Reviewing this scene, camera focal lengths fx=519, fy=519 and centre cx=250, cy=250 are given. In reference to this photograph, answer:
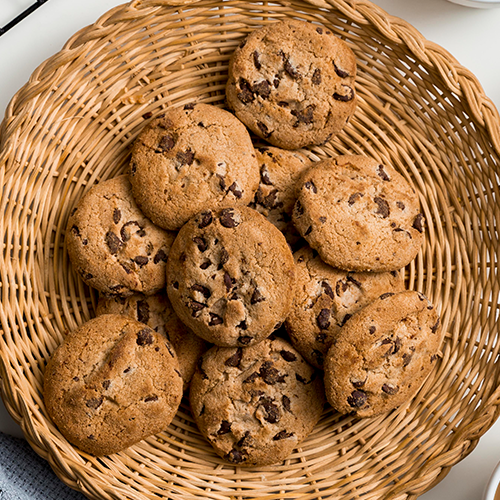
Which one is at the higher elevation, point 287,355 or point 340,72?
point 340,72

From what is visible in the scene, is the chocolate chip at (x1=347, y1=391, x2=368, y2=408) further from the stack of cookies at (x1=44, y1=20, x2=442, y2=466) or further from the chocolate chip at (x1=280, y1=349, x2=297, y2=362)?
the chocolate chip at (x1=280, y1=349, x2=297, y2=362)

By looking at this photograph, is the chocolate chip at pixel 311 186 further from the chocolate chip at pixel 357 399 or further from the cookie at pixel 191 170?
the chocolate chip at pixel 357 399

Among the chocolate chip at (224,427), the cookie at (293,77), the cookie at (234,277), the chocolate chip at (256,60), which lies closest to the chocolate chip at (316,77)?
the cookie at (293,77)

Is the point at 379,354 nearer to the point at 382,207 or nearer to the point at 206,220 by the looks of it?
the point at 382,207

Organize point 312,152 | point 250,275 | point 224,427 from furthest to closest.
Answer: point 312,152 → point 224,427 → point 250,275

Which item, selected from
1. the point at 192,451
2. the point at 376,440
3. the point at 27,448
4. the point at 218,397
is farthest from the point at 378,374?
the point at 27,448

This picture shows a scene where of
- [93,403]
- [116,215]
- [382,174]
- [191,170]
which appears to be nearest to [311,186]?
[382,174]
